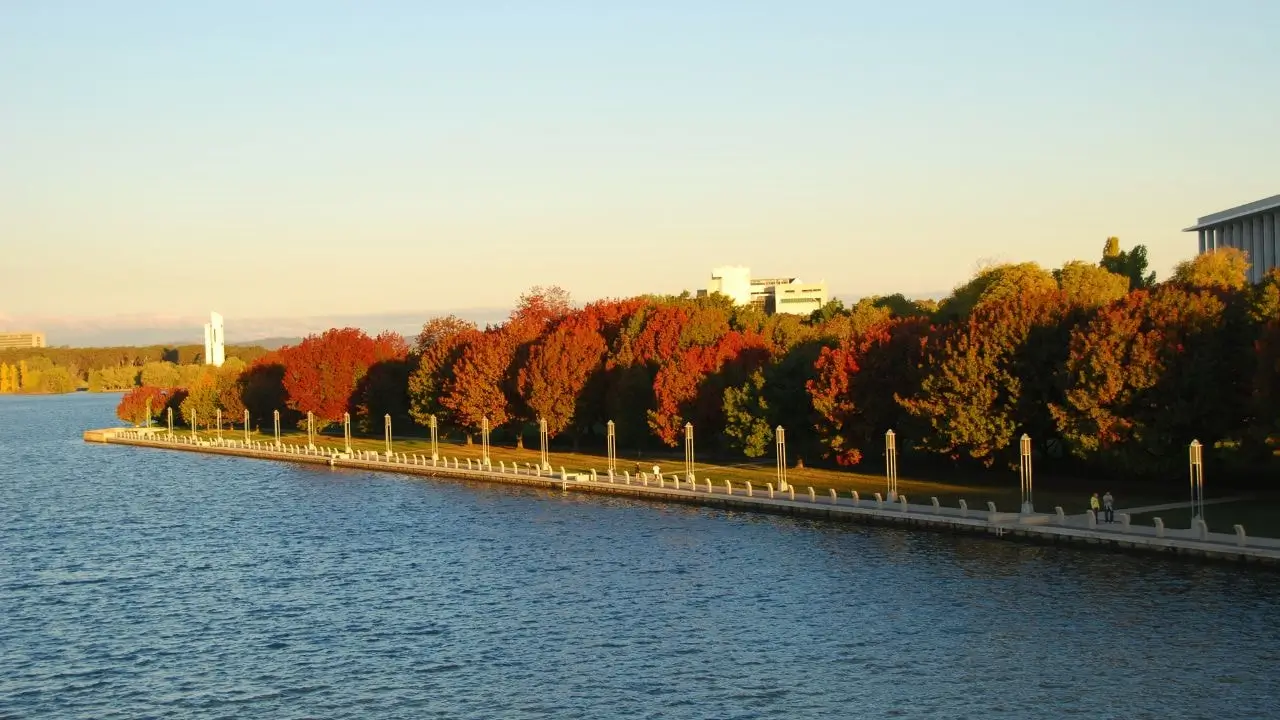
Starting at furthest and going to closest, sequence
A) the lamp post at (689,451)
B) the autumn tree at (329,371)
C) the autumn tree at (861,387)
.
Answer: the autumn tree at (329,371) → the lamp post at (689,451) → the autumn tree at (861,387)

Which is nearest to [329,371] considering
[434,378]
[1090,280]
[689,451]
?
[434,378]

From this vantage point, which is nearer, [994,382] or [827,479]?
[994,382]

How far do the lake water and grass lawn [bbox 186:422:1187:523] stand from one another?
9201 mm

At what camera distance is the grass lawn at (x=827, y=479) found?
238 feet

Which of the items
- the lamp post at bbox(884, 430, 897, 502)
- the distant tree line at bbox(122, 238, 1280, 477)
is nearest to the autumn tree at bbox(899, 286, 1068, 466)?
the distant tree line at bbox(122, 238, 1280, 477)

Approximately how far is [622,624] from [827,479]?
42281 mm

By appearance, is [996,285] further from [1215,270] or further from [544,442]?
[544,442]

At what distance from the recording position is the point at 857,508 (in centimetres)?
7344

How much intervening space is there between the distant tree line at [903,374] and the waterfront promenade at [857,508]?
780cm

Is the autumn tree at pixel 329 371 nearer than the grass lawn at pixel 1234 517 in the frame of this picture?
No

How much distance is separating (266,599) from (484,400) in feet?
234

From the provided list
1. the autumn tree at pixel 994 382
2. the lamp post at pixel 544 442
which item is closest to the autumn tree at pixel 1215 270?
the autumn tree at pixel 994 382

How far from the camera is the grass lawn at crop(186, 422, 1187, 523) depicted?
72.5 m

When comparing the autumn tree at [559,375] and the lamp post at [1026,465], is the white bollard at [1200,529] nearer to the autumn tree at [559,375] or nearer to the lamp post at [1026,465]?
the lamp post at [1026,465]
